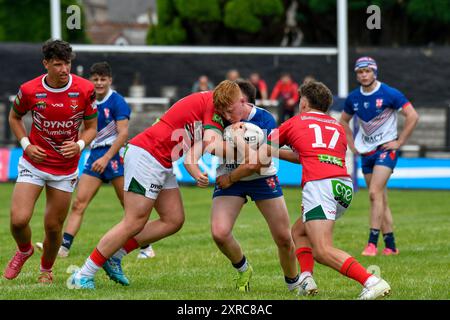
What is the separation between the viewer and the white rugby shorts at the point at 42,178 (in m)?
10.4

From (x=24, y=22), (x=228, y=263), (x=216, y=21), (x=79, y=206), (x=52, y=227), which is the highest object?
(x=52, y=227)

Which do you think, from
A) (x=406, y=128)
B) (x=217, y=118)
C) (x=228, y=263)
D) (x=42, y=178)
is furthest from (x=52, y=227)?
(x=406, y=128)

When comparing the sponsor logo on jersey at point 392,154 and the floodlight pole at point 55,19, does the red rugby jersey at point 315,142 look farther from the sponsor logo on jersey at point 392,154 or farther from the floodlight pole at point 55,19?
the floodlight pole at point 55,19

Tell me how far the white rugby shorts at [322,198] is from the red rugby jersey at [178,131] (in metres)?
1.11

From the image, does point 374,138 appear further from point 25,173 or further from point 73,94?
point 25,173

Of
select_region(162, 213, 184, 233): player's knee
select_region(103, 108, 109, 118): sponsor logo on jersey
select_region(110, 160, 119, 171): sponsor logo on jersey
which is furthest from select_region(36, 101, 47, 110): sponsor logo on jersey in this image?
select_region(110, 160, 119, 171): sponsor logo on jersey

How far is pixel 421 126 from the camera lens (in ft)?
81.6

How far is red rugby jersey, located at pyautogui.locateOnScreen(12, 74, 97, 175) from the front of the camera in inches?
Answer: 400

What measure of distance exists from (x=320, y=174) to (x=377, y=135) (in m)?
4.70

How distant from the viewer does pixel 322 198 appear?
9.25m

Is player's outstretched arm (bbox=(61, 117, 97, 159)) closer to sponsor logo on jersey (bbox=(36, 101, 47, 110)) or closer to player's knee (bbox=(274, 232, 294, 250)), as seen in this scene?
sponsor logo on jersey (bbox=(36, 101, 47, 110))

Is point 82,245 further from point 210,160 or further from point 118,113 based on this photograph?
point 210,160

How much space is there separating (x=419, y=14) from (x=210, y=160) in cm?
1814

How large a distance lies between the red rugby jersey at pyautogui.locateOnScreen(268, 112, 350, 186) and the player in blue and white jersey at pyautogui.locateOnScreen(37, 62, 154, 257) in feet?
11.5
